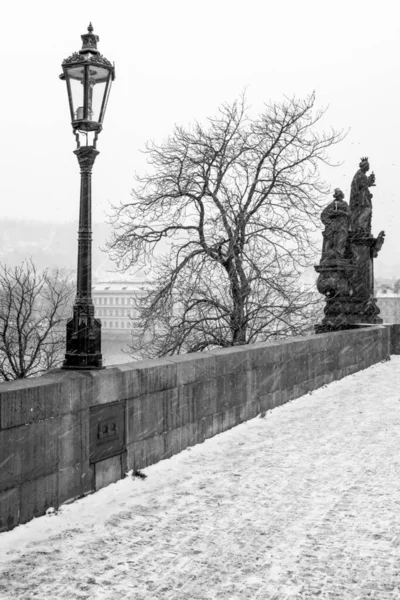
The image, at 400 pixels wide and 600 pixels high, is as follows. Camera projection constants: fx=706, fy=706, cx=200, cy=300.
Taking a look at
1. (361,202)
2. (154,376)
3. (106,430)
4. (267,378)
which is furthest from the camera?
(361,202)

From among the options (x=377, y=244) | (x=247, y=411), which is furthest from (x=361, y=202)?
(x=247, y=411)

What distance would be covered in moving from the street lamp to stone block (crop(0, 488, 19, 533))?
4.26 ft

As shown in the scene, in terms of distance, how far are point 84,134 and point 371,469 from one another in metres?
3.73

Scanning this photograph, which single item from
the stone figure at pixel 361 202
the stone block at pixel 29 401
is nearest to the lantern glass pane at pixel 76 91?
the stone block at pixel 29 401

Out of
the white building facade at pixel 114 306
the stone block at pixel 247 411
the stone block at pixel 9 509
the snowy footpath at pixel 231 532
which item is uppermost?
the white building facade at pixel 114 306

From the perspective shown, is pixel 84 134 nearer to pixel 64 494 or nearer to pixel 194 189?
pixel 64 494

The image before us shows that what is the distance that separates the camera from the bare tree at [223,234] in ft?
63.5

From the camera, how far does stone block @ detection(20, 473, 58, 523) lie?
4535 mm

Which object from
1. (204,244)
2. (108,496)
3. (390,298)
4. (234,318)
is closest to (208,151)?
(204,244)

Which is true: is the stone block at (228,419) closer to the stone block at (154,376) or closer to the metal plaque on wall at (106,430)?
the stone block at (154,376)

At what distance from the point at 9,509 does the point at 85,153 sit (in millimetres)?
2905

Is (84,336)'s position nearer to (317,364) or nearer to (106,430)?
(106,430)

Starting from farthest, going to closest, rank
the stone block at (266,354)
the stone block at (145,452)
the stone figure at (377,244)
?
the stone figure at (377,244), the stone block at (266,354), the stone block at (145,452)

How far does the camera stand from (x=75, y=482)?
506cm
